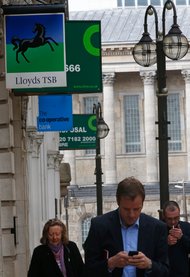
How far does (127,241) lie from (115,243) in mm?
76

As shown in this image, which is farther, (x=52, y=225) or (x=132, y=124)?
(x=132, y=124)

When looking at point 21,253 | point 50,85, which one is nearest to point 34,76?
point 50,85

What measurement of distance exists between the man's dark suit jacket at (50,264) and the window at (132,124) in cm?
8724

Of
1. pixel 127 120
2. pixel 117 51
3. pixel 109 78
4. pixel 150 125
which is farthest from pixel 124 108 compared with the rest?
pixel 117 51

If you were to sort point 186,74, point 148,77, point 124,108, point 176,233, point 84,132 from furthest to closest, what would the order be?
1. point 124,108
2. point 148,77
3. point 186,74
4. point 84,132
5. point 176,233

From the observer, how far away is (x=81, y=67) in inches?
692

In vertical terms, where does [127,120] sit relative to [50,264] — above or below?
above

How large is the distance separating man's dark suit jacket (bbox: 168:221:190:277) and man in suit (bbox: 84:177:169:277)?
2314 millimetres

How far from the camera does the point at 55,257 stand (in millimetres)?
11797

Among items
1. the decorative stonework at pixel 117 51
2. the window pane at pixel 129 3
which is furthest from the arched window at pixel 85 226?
the window pane at pixel 129 3

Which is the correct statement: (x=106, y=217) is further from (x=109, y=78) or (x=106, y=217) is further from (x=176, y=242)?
(x=109, y=78)

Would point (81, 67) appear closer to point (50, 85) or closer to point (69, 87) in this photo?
point (69, 87)

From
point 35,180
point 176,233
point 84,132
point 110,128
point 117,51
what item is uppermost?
point 117,51

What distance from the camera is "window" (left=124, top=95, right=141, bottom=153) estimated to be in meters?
99.6
